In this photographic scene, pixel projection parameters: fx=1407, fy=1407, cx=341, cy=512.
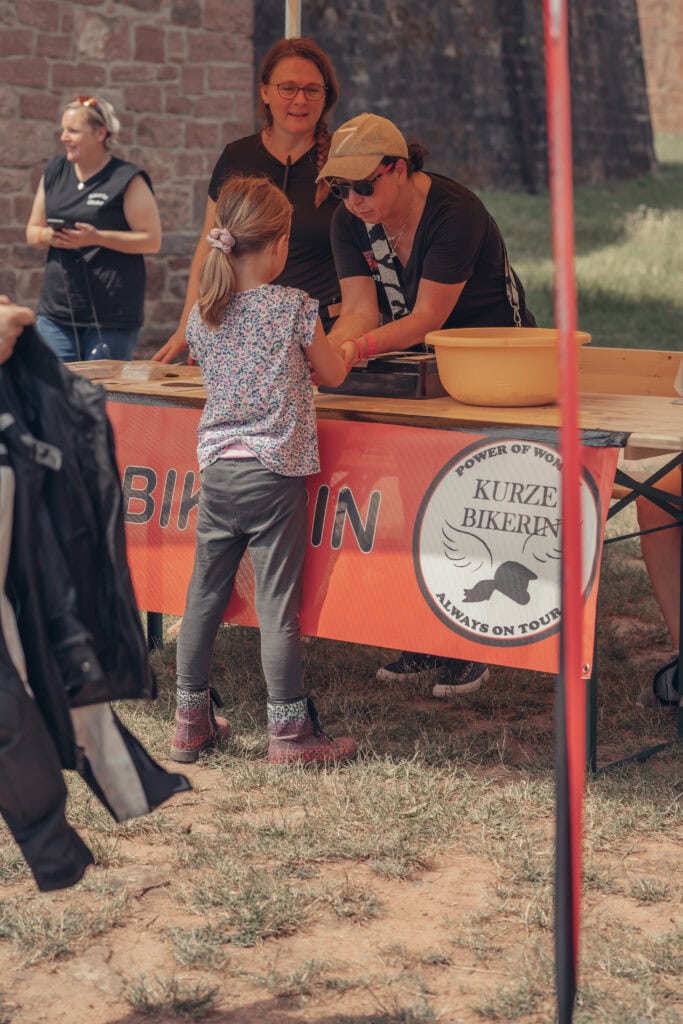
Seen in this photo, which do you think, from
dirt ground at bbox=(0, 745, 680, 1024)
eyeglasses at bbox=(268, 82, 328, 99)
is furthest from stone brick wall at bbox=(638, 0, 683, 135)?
dirt ground at bbox=(0, 745, 680, 1024)

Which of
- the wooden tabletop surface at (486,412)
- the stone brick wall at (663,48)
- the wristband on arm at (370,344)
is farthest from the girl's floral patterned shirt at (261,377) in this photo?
the stone brick wall at (663,48)

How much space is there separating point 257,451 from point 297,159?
1.44 metres

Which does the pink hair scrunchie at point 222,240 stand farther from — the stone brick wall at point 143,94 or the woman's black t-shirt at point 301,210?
the stone brick wall at point 143,94

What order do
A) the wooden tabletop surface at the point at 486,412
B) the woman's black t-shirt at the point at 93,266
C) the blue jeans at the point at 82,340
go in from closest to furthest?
1. the wooden tabletop surface at the point at 486,412
2. the blue jeans at the point at 82,340
3. the woman's black t-shirt at the point at 93,266

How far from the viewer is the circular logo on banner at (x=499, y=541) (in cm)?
378

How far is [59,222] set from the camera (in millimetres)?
6352

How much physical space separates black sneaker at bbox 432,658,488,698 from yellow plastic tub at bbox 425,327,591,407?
3.58ft

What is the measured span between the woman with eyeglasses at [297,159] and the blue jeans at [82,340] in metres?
1.35

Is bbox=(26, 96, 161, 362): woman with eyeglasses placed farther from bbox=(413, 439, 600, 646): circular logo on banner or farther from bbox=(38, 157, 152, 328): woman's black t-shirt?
bbox=(413, 439, 600, 646): circular logo on banner

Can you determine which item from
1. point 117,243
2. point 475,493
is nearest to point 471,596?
point 475,493

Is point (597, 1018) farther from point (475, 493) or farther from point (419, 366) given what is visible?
point (419, 366)

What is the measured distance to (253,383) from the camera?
12.6ft

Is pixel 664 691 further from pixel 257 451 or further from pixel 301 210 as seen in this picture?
pixel 301 210

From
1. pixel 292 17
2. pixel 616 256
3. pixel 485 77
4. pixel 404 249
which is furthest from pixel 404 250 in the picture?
pixel 485 77
